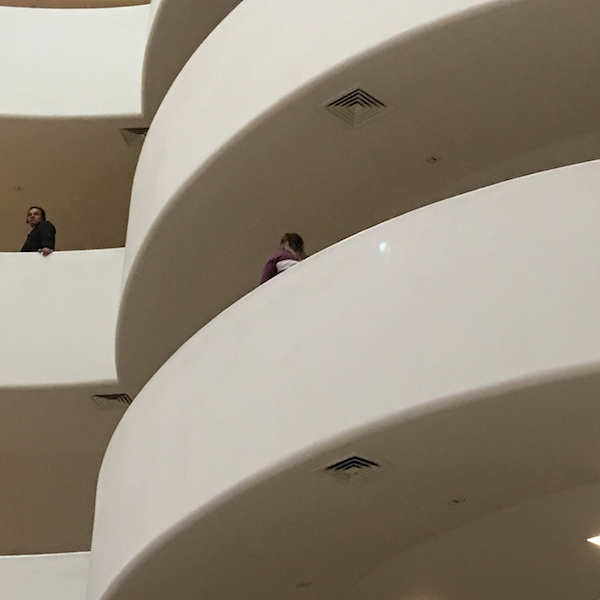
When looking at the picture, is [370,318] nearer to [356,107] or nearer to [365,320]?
[365,320]

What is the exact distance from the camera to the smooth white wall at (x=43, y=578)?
769 centimetres

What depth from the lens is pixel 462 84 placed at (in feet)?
21.6

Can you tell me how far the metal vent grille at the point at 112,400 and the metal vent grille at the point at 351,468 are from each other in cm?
490

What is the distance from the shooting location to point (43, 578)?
7.75 meters

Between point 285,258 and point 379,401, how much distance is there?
74.5 inches

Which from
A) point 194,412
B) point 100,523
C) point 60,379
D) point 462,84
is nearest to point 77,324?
point 60,379

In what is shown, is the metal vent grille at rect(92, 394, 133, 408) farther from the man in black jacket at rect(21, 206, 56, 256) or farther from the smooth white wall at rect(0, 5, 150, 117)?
the smooth white wall at rect(0, 5, 150, 117)

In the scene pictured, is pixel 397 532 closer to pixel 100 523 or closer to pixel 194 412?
pixel 194 412

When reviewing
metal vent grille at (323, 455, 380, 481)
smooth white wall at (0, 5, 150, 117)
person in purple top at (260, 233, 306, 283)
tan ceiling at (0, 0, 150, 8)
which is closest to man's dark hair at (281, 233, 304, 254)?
person in purple top at (260, 233, 306, 283)

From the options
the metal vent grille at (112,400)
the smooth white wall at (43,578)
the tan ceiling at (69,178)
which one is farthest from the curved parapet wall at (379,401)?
the tan ceiling at (69,178)

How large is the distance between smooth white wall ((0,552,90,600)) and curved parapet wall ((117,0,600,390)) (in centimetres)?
200

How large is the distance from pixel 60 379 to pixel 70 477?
2.28 metres

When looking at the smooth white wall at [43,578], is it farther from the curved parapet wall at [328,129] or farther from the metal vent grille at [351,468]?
the metal vent grille at [351,468]

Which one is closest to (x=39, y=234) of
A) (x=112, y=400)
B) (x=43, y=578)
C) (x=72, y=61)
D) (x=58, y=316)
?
(x=58, y=316)
